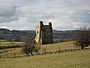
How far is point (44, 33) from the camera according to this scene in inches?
6255

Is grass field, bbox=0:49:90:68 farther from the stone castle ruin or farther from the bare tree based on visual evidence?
the stone castle ruin

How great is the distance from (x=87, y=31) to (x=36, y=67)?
194 ft

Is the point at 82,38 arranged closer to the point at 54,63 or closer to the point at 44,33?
the point at 54,63

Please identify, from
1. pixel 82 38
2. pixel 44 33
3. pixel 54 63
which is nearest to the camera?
pixel 54 63

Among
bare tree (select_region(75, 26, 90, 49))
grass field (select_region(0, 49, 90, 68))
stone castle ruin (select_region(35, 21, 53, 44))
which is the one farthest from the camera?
stone castle ruin (select_region(35, 21, 53, 44))

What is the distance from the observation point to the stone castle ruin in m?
156

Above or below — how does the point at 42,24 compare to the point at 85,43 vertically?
above

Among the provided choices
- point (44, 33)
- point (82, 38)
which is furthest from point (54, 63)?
point (44, 33)

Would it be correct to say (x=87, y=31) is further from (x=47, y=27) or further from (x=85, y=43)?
(x=47, y=27)

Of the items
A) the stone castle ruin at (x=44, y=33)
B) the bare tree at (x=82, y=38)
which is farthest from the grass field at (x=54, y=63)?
the stone castle ruin at (x=44, y=33)

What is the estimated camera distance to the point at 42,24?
159 meters

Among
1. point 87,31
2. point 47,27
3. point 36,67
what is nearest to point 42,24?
point 47,27

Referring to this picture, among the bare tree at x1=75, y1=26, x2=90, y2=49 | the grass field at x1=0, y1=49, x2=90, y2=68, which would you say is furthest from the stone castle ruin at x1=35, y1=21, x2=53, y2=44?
the grass field at x1=0, y1=49, x2=90, y2=68

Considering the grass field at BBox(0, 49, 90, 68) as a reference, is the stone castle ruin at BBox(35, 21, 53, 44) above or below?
above
